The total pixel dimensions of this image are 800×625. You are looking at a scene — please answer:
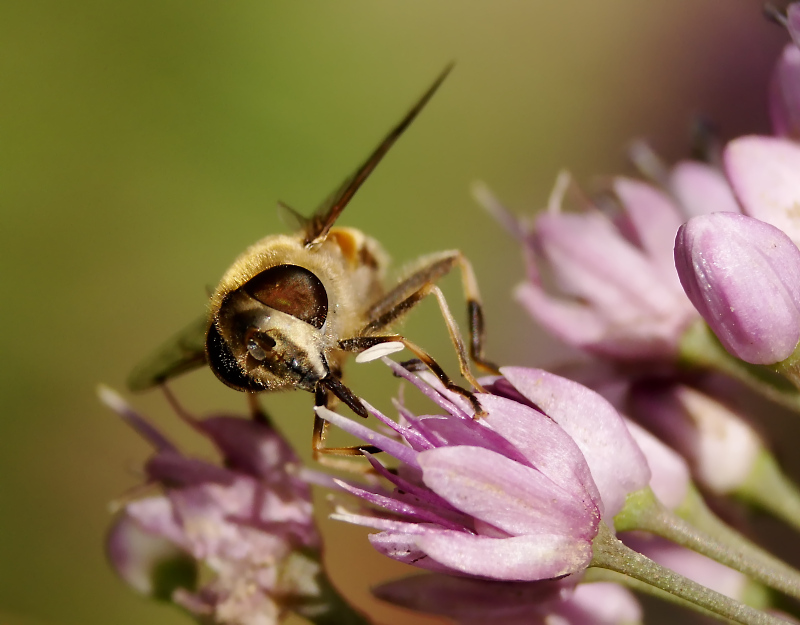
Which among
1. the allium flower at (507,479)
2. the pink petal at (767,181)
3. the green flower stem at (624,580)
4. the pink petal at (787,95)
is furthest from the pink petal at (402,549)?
the pink petal at (787,95)

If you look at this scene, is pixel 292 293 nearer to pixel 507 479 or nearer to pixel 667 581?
pixel 507 479

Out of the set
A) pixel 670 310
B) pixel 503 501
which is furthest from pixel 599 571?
pixel 670 310

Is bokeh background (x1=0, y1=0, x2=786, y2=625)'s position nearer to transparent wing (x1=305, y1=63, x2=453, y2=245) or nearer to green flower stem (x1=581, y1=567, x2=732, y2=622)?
transparent wing (x1=305, y1=63, x2=453, y2=245)

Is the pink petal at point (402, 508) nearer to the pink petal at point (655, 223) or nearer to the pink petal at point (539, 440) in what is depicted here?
the pink petal at point (539, 440)

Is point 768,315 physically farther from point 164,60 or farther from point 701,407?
point 164,60

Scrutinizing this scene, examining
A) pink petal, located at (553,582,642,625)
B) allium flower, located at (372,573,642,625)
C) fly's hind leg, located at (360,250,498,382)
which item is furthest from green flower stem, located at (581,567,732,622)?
fly's hind leg, located at (360,250,498,382)

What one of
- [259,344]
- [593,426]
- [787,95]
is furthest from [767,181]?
[259,344]
